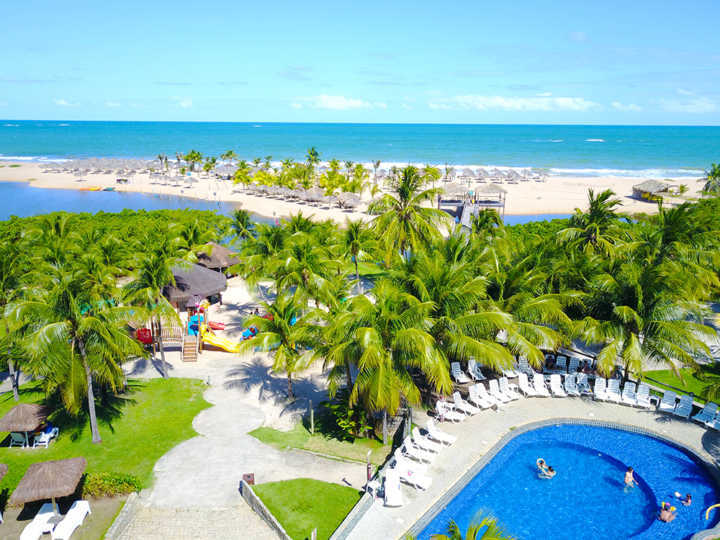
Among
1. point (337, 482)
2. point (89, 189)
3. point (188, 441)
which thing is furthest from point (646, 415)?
point (89, 189)

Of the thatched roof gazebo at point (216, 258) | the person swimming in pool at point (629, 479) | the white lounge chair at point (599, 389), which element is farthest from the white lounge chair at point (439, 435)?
the thatched roof gazebo at point (216, 258)

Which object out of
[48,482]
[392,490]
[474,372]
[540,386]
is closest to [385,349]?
[392,490]

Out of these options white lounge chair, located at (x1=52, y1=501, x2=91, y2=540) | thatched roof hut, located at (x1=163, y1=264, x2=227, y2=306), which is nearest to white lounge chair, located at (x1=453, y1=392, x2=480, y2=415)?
white lounge chair, located at (x1=52, y1=501, x2=91, y2=540)

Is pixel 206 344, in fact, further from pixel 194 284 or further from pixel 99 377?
pixel 99 377

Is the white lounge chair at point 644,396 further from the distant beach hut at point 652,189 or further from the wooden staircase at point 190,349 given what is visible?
the distant beach hut at point 652,189

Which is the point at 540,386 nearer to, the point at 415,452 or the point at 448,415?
the point at 448,415

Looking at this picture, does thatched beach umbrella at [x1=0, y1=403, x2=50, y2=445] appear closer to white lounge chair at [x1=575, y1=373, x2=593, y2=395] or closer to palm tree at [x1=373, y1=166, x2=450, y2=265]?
palm tree at [x1=373, y1=166, x2=450, y2=265]
